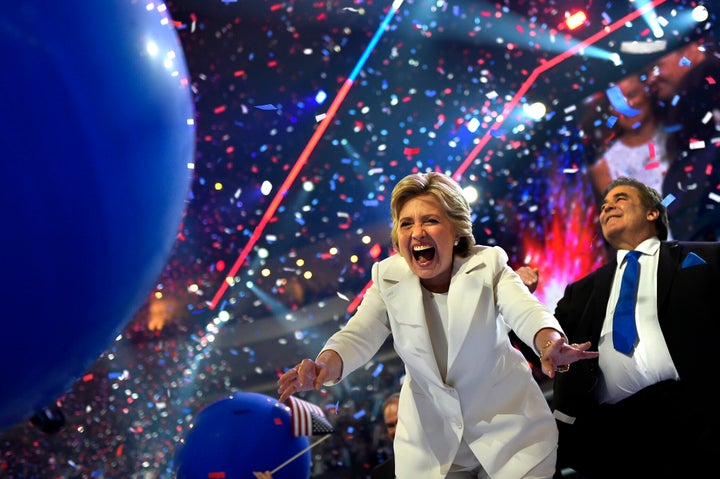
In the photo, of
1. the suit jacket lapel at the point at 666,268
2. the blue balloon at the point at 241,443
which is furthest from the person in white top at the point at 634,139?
the blue balloon at the point at 241,443

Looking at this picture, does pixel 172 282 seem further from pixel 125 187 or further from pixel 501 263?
pixel 501 263

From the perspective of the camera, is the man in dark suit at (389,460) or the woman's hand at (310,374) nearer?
the woman's hand at (310,374)

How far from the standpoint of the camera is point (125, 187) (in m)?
2.33

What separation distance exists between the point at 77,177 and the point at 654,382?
2087mm

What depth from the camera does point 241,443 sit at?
134 inches

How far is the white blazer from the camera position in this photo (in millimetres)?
1934

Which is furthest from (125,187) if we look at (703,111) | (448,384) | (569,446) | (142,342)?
(142,342)

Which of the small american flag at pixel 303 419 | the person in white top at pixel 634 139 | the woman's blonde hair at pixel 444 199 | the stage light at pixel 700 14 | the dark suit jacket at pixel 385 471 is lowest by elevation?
the dark suit jacket at pixel 385 471

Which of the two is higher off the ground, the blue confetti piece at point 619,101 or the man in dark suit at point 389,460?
the blue confetti piece at point 619,101

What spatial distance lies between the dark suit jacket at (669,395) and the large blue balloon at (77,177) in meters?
1.67

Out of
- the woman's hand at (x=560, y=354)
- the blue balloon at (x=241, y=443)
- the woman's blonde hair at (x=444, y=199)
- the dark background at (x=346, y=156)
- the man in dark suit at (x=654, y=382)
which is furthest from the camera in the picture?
the dark background at (x=346, y=156)

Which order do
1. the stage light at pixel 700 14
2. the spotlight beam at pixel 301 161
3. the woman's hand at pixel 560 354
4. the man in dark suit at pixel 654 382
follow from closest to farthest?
the woman's hand at pixel 560 354
the man in dark suit at pixel 654 382
the stage light at pixel 700 14
the spotlight beam at pixel 301 161

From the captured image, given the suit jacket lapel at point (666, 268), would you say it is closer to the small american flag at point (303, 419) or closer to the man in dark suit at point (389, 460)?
the man in dark suit at point (389, 460)

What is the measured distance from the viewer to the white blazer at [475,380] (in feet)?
6.34
